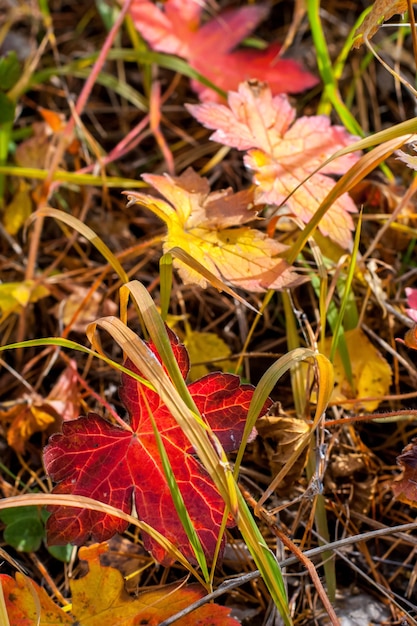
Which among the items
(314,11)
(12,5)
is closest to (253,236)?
(314,11)

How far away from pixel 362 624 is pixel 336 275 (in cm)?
60

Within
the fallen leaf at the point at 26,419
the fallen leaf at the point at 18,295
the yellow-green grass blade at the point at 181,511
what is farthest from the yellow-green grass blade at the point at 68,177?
the yellow-green grass blade at the point at 181,511

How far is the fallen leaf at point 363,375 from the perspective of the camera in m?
1.24

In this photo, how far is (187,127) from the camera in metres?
1.87

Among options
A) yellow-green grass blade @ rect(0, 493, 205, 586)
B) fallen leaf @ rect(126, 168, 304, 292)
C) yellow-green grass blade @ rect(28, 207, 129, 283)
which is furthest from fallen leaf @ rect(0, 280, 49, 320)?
yellow-green grass blade @ rect(0, 493, 205, 586)

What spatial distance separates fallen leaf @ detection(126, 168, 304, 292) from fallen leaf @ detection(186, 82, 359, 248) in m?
0.07

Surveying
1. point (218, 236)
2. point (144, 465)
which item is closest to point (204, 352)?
point (218, 236)

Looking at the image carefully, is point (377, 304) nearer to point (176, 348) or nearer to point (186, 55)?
point (176, 348)

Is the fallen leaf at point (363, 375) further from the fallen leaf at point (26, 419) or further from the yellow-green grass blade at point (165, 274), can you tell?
the fallen leaf at point (26, 419)

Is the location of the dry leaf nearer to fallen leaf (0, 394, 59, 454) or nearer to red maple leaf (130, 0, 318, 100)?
fallen leaf (0, 394, 59, 454)

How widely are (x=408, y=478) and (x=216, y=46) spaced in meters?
1.25

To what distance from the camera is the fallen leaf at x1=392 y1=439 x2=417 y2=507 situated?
97cm

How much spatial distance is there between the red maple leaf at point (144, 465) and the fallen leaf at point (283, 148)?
0.39 metres

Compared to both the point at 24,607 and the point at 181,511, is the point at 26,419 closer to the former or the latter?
the point at 24,607
